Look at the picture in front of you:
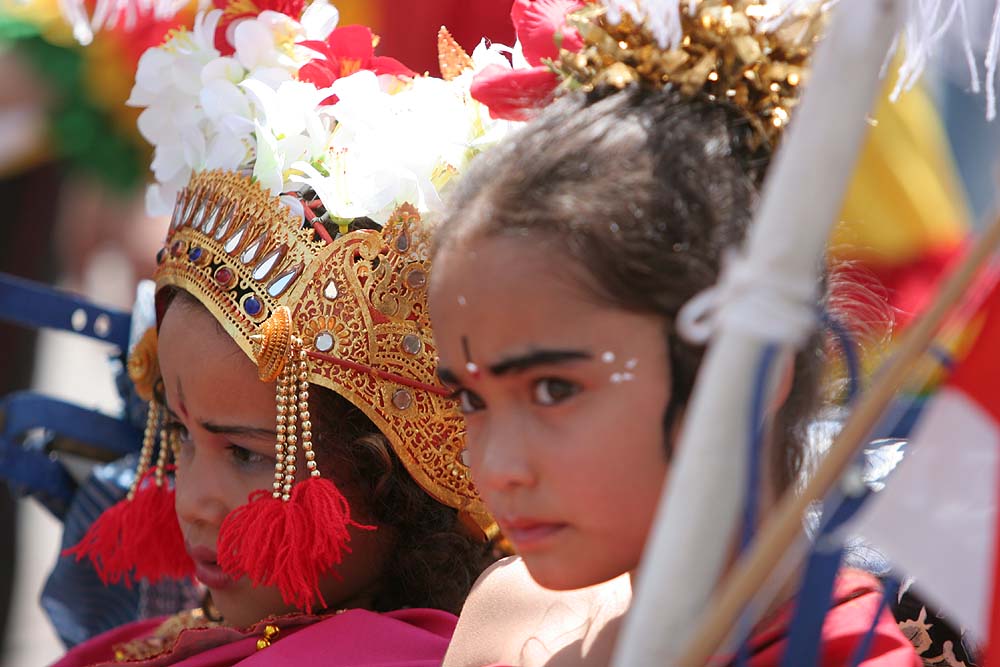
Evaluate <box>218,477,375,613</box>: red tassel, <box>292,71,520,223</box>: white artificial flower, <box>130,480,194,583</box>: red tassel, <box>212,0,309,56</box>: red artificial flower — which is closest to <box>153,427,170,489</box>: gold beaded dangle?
<box>130,480,194,583</box>: red tassel

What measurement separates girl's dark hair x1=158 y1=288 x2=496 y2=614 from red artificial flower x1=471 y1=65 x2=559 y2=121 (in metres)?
0.47

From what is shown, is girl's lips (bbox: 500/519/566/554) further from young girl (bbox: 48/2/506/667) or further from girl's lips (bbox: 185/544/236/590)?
girl's lips (bbox: 185/544/236/590)

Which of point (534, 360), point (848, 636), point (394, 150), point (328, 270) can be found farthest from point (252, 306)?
point (848, 636)

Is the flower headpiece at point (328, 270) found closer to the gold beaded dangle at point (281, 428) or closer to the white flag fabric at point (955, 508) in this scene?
the gold beaded dangle at point (281, 428)

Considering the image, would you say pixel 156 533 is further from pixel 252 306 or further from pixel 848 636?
pixel 848 636

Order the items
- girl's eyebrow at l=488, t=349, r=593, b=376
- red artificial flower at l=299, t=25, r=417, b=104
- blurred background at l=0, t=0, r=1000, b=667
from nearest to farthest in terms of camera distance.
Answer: girl's eyebrow at l=488, t=349, r=593, b=376 < red artificial flower at l=299, t=25, r=417, b=104 < blurred background at l=0, t=0, r=1000, b=667

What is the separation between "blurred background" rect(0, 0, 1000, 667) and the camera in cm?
220

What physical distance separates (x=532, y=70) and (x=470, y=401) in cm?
40

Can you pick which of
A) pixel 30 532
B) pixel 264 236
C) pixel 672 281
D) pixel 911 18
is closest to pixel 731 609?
Result: pixel 672 281

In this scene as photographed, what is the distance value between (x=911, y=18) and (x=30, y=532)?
3.42 metres

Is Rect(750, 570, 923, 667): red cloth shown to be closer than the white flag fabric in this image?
No

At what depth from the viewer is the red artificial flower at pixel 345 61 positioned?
192 centimetres

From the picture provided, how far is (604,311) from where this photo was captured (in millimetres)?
1203

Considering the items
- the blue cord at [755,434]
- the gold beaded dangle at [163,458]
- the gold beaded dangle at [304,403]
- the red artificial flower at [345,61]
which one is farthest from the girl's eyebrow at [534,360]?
the gold beaded dangle at [163,458]
